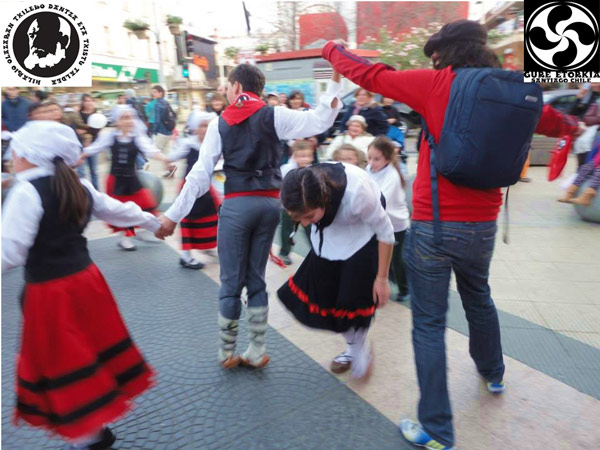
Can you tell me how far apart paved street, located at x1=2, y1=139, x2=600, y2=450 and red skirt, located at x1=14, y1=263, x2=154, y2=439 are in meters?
0.41

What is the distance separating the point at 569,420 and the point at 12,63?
8874 millimetres

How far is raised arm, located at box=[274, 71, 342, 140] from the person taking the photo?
258 centimetres

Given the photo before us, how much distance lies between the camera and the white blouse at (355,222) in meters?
2.21

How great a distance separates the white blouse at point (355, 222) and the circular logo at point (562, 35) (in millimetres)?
1443

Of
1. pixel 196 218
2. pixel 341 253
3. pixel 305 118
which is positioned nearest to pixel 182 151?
pixel 196 218

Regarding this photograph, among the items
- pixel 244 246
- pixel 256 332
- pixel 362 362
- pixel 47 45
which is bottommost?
pixel 362 362

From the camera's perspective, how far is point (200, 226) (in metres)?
4.79

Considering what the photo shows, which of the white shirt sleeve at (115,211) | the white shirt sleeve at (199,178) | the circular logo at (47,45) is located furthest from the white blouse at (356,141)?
the circular logo at (47,45)

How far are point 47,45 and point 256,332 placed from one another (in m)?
7.32

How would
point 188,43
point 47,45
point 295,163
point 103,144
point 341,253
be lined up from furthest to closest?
point 188,43 → point 47,45 → point 103,144 → point 295,163 → point 341,253

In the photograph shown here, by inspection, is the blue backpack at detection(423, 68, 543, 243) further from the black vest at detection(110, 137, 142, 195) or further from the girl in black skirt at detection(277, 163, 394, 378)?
the black vest at detection(110, 137, 142, 195)

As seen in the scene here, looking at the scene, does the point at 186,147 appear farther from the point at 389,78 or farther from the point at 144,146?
the point at 389,78

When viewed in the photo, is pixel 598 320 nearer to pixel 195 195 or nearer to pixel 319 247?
pixel 319 247

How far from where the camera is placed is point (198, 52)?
1288 inches
